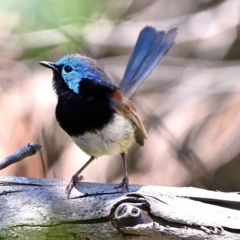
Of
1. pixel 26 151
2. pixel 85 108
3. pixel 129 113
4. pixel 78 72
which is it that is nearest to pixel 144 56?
pixel 129 113

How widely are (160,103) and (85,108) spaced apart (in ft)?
5.83

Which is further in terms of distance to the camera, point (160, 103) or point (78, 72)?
point (160, 103)

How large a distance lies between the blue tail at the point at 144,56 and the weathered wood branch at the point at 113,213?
1195 mm

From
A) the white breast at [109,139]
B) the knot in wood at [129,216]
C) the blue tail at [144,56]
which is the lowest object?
the knot in wood at [129,216]

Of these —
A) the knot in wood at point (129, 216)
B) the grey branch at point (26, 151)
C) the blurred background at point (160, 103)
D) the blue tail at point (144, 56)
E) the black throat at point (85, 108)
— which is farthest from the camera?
the blurred background at point (160, 103)

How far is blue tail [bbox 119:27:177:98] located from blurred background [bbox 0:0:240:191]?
0.36 meters

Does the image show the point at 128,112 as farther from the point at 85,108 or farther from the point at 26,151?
the point at 26,151

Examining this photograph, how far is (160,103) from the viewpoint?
440cm

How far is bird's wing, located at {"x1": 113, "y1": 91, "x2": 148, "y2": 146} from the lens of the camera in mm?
2809

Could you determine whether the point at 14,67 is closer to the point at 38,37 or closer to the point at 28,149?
the point at 38,37

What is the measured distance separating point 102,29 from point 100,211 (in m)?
3.12

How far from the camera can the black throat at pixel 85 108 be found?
2674mm

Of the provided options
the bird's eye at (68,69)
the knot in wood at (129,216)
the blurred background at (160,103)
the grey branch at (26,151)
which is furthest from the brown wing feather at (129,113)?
the knot in wood at (129,216)

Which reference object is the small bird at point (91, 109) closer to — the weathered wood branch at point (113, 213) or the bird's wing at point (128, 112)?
the bird's wing at point (128, 112)
